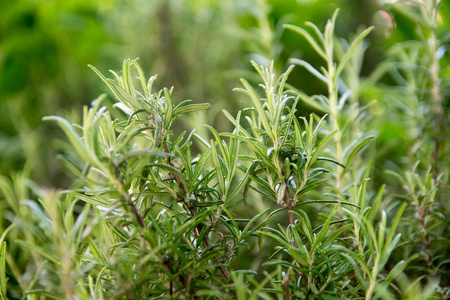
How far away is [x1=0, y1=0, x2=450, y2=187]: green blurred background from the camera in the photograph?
2.58ft

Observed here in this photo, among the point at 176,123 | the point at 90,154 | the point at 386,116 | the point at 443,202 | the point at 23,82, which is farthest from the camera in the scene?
the point at 23,82

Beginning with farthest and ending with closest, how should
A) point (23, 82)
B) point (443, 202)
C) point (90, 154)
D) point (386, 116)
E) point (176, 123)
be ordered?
1. point (23, 82)
2. point (176, 123)
3. point (386, 116)
4. point (443, 202)
5. point (90, 154)

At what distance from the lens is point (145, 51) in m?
0.85

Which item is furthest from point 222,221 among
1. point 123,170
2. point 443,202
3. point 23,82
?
point 23,82

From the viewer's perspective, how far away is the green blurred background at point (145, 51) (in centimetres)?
79

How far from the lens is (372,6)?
86 centimetres

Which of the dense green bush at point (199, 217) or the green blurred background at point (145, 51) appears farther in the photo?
the green blurred background at point (145, 51)

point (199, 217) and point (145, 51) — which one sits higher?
point (145, 51)

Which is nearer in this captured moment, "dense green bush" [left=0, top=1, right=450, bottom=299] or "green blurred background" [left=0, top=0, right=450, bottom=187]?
"dense green bush" [left=0, top=1, right=450, bottom=299]

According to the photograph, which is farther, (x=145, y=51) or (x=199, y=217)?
Result: (x=145, y=51)

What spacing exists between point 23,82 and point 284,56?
0.61m

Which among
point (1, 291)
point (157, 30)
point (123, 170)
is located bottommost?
point (1, 291)

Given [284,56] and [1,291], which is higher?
[284,56]

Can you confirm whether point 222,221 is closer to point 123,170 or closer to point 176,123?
point 123,170
